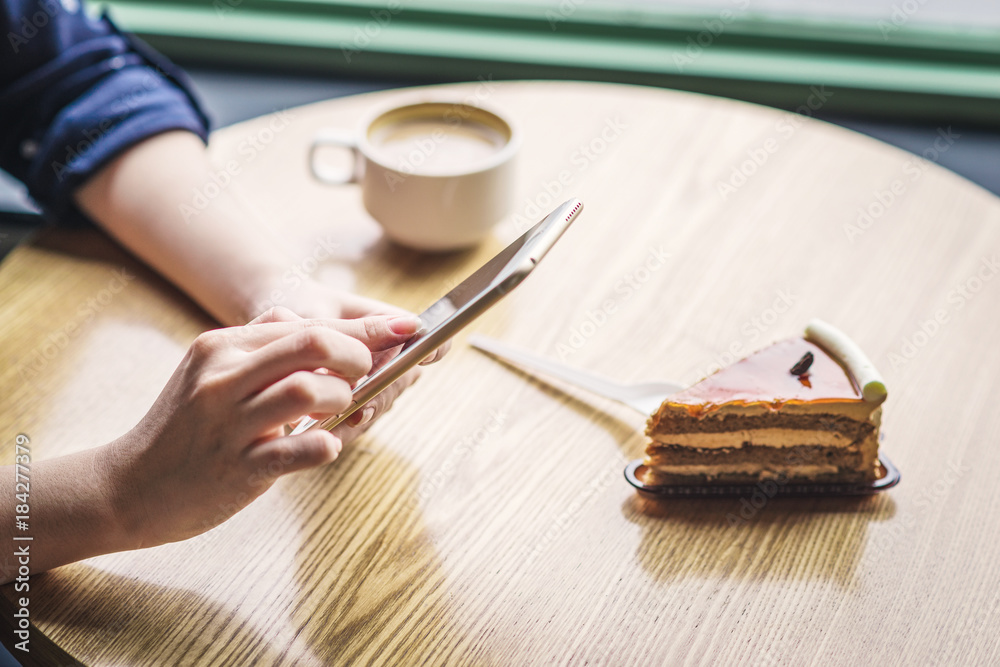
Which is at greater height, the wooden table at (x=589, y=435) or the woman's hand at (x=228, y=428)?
the woman's hand at (x=228, y=428)

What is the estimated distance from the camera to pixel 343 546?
2.21 ft

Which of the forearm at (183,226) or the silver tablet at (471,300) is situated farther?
the forearm at (183,226)

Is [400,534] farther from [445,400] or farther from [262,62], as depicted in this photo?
[262,62]

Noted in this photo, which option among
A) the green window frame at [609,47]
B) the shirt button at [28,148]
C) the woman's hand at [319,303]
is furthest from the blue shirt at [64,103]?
the green window frame at [609,47]

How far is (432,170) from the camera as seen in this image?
941 millimetres

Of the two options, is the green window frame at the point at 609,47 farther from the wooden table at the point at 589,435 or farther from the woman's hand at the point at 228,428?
the woman's hand at the point at 228,428

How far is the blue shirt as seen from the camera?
3.12ft

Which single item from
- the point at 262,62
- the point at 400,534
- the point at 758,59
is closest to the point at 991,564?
the point at 400,534

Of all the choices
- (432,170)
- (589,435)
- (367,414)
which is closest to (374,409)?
(367,414)

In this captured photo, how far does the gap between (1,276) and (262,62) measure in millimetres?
1487

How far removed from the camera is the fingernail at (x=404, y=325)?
653mm

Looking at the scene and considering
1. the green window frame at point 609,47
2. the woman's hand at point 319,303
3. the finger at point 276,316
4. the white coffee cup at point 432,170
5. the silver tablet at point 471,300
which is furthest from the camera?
the green window frame at point 609,47

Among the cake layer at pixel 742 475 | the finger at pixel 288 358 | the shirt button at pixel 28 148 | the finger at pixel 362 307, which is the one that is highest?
the finger at pixel 288 358

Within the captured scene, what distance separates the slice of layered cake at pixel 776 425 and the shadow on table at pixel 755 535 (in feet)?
0.10
